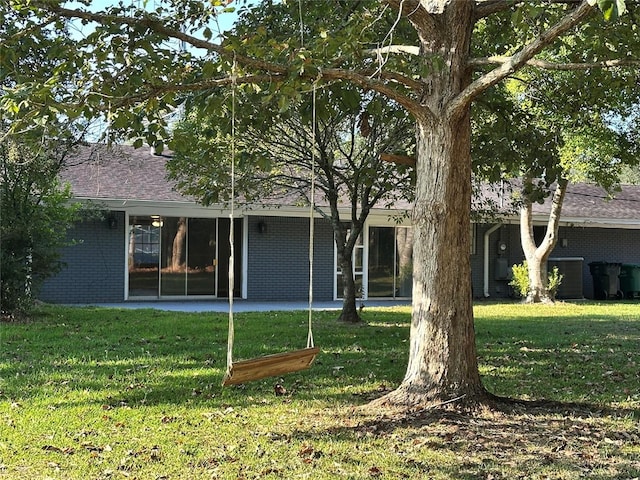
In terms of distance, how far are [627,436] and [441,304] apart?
6.01 feet

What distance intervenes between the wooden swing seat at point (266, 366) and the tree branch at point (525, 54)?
256 cm

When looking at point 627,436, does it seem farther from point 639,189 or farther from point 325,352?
point 639,189

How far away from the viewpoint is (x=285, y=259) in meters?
19.1

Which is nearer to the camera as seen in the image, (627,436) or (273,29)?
(627,436)

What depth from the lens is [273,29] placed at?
998 cm

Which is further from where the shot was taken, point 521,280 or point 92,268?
point 521,280

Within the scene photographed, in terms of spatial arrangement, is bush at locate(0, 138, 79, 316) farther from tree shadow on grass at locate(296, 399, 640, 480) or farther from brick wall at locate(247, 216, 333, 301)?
tree shadow on grass at locate(296, 399, 640, 480)

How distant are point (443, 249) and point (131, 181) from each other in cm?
1309

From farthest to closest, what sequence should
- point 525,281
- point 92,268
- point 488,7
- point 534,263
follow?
1. point 525,281
2. point 534,263
3. point 92,268
4. point 488,7

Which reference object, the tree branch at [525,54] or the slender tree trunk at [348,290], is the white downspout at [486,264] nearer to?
the slender tree trunk at [348,290]

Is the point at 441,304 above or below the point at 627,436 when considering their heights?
above

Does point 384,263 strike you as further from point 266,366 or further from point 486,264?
point 266,366

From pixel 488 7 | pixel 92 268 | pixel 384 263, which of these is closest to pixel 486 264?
pixel 384 263

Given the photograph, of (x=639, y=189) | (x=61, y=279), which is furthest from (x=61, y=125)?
(x=639, y=189)
